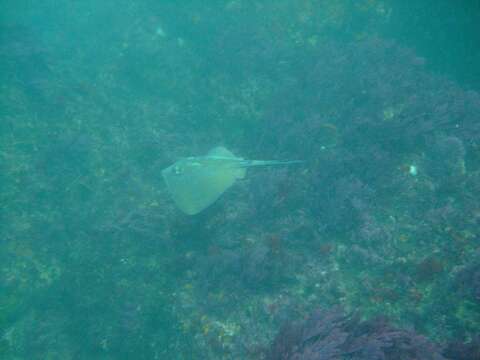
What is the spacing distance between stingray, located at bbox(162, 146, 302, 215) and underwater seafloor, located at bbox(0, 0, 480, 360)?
1.64ft

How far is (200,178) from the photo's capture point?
698 centimetres

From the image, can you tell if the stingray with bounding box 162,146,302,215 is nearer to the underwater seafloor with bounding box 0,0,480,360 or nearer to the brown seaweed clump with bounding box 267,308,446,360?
the underwater seafloor with bounding box 0,0,480,360

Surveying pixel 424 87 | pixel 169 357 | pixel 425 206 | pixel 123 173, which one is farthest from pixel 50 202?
pixel 424 87

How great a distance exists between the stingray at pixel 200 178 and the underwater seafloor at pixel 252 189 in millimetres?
499

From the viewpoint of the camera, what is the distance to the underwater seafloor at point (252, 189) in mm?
5094

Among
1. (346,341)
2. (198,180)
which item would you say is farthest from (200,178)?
(346,341)

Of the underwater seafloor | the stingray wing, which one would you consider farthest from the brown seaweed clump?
the stingray wing

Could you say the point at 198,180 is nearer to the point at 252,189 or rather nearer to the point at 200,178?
the point at 200,178

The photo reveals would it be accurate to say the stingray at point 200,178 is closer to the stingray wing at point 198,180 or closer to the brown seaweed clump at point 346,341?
the stingray wing at point 198,180

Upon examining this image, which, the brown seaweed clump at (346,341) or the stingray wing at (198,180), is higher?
the brown seaweed clump at (346,341)

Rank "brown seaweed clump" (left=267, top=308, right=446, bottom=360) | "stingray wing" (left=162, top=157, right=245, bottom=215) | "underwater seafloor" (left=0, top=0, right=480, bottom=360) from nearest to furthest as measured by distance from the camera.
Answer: "brown seaweed clump" (left=267, top=308, right=446, bottom=360)
"underwater seafloor" (left=0, top=0, right=480, bottom=360)
"stingray wing" (left=162, top=157, right=245, bottom=215)

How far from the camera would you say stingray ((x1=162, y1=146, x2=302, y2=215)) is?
671 cm

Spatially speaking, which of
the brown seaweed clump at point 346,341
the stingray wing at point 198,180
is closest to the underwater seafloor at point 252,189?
the brown seaweed clump at point 346,341

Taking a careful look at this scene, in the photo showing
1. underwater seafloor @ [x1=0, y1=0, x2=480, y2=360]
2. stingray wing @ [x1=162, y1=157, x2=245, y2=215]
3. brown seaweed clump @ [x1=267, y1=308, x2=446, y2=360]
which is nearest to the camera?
brown seaweed clump @ [x1=267, y1=308, x2=446, y2=360]
